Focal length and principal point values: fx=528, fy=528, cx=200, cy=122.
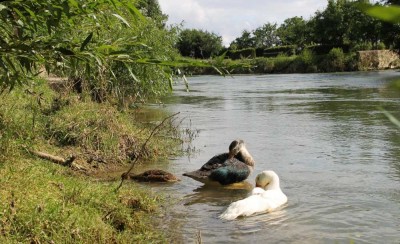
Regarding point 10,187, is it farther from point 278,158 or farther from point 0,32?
point 278,158

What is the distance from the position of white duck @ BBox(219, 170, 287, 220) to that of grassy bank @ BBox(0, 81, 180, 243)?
1.03m

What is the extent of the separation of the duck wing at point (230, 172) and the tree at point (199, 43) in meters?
89.4

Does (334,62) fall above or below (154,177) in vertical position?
above

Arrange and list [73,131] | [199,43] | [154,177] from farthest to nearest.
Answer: [199,43]
[73,131]
[154,177]

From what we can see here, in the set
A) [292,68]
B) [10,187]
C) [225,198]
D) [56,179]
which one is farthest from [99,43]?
[292,68]

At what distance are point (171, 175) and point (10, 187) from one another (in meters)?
4.12

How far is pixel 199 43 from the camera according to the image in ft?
339

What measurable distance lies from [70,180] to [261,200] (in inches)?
103

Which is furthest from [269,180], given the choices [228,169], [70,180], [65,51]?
[65,51]

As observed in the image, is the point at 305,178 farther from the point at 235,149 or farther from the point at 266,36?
the point at 266,36

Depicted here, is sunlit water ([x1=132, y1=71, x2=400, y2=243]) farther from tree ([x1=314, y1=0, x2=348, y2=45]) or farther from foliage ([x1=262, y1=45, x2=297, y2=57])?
tree ([x1=314, y1=0, x2=348, y2=45])

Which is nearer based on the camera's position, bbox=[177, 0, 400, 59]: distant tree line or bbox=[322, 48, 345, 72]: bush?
bbox=[322, 48, 345, 72]: bush

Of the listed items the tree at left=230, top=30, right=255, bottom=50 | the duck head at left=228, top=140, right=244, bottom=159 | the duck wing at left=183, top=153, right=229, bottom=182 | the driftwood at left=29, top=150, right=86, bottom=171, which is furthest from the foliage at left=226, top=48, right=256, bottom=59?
the driftwood at left=29, top=150, right=86, bottom=171

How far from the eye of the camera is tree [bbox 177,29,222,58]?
100 meters
